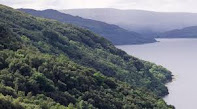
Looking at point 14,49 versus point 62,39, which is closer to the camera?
point 14,49

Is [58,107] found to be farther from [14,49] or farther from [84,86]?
[14,49]

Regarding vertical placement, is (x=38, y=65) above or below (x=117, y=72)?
above

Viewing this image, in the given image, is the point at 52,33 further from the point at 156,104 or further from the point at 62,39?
the point at 156,104

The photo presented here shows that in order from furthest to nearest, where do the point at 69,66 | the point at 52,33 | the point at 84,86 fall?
the point at 52,33 < the point at 69,66 < the point at 84,86

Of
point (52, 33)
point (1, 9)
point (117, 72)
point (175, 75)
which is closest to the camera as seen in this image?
point (117, 72)

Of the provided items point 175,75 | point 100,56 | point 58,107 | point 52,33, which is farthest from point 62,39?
point 58,107

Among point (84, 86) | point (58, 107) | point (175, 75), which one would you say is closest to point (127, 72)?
point (175, 75)
